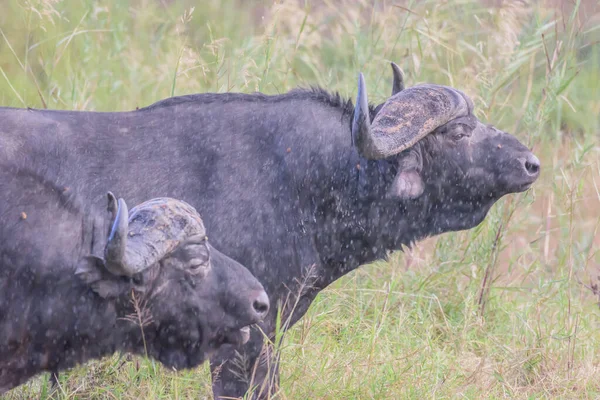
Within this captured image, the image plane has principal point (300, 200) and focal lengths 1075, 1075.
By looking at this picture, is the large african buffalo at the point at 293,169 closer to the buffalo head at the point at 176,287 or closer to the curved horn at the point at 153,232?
the buffalo head at the point at 176,287

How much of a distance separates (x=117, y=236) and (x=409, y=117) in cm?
198

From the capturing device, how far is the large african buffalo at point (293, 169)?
5238mm

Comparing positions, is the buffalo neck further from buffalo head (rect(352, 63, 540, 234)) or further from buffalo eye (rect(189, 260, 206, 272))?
buffalo eye (rect(189, 260, 206, 272))

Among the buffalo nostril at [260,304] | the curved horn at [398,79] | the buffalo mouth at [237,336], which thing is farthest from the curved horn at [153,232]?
the curved horn at [398,79]

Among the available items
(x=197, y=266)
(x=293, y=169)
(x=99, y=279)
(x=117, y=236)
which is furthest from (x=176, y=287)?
(x=293, y=169)

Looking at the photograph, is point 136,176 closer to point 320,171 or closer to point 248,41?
point 320,171

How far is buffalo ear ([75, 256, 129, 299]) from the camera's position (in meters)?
4.45

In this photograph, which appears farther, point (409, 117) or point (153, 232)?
point (409, 117)

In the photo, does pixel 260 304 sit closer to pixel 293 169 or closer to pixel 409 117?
pixel 293 169

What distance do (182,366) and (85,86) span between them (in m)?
3.09

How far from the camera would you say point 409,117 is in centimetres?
552

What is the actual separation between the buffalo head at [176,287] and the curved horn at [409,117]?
1.06 metres

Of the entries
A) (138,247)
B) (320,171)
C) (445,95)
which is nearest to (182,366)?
(138,247)

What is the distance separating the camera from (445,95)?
564 centimetres
